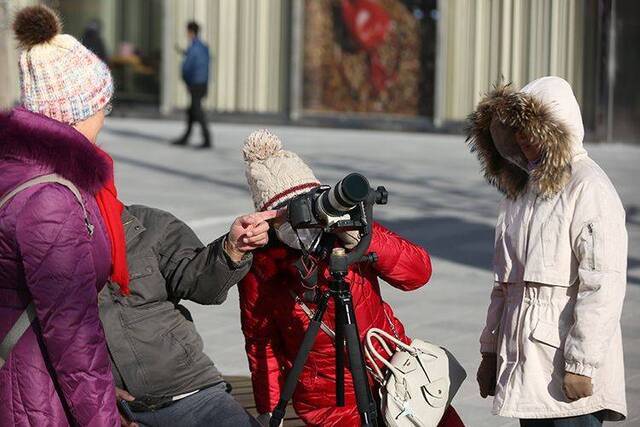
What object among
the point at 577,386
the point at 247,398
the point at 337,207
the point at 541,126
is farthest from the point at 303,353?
the point at 247,398

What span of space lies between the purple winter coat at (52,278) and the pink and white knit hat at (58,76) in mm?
233

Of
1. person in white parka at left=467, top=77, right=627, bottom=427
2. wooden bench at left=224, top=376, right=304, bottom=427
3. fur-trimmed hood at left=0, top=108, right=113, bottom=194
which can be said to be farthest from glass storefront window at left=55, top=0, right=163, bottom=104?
fur-trimmed hood at left=0, top=108, right=113, bottom=194

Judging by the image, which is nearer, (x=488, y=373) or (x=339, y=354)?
(x=339, y=354)

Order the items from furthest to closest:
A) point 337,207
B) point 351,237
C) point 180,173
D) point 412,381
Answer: point 180,173, point 412,381, point 351,237, point 337,207

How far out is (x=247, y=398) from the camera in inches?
221

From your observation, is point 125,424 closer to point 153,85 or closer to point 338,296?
point 338,296

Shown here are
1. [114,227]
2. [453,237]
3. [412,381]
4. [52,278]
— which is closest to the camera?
[52,278]

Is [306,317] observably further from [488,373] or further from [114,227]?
[114,227]

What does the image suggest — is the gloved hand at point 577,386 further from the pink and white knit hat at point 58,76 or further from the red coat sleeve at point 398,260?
the pink and white knit hat at point 58,76

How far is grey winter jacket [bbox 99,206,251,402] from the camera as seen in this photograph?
3404mm

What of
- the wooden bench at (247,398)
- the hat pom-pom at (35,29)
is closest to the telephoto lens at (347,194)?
the hat pom-pom at (35,29)

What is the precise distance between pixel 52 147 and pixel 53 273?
311 mm

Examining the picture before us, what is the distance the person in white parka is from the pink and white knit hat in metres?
1.23

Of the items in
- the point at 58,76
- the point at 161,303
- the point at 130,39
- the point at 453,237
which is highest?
the point at 130,39
